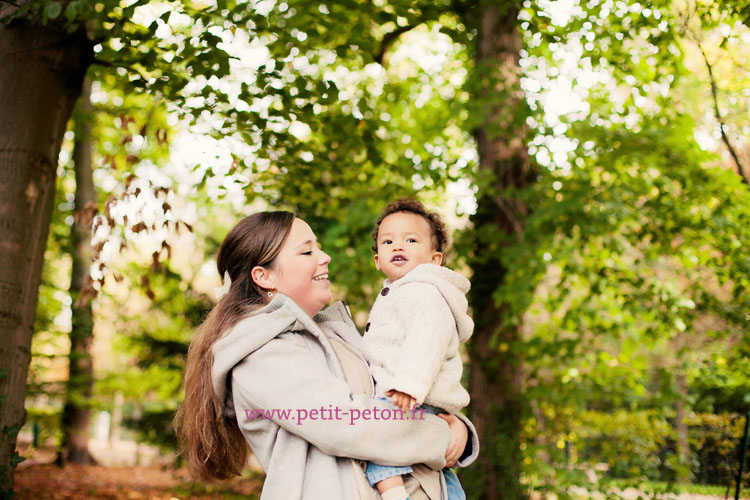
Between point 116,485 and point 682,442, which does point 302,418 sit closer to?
point 682,442

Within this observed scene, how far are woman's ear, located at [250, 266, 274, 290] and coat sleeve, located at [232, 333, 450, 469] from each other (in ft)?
1.12

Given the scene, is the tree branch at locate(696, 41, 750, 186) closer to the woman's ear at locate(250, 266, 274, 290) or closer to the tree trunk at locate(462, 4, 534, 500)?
the tree trunk at locate(462, 4, 534, 500)

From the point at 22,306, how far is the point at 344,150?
2.70m

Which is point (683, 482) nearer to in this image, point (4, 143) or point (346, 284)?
point (346, 284)

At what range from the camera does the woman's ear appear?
250 cm

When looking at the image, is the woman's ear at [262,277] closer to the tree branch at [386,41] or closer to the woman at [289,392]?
the woman at [289,392]

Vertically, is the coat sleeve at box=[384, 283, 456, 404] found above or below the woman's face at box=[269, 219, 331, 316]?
below

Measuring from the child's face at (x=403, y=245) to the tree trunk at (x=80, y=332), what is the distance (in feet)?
29.3

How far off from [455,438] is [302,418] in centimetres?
Result: 59

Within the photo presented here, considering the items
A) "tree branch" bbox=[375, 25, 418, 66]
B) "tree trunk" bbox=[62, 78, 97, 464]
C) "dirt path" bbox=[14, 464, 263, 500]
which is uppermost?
"tree branch" bbox=[375, 25, 418, 66]

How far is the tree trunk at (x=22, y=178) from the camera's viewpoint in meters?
4.05

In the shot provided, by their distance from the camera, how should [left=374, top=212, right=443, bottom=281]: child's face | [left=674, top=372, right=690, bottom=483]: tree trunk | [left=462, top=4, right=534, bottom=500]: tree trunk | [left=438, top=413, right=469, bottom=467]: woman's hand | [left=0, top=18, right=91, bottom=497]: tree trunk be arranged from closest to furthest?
[left=438, top=413, right=469, bottom=467]: woman's hand, [left=374, top=212, right=443, bottom=281]: child's face, [left=0, top=18, right=91, bottom=497]: tree trunk, [left=674, top=372, right=690, bottom=483]: tree trunk, [left=462, top=4, right=534, bottom=500]: tree trunk

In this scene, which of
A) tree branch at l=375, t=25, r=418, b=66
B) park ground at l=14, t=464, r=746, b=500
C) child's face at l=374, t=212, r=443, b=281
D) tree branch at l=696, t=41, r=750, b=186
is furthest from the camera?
park ground at l=14, t=464, r=746, b=500

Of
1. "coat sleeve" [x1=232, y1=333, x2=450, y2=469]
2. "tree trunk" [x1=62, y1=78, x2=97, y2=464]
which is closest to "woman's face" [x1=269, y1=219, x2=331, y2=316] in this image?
"coat sleeve" [x1=232, y1=333, x2=450, y2=469]
